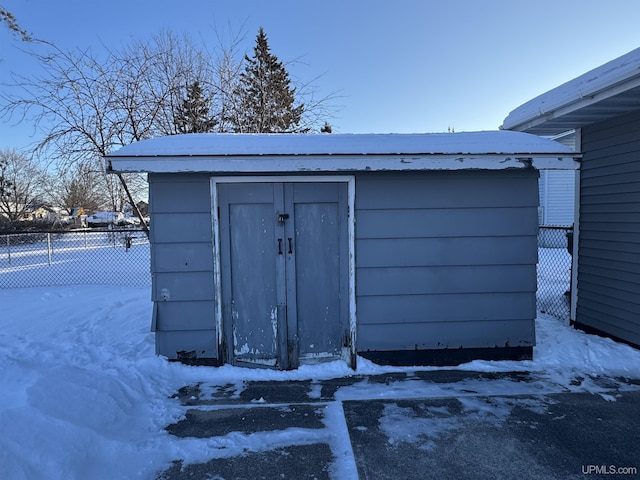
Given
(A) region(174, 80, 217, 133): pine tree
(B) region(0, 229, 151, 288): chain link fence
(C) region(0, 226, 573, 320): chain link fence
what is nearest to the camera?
(C) region(0, 226, 573, 320): chain link fence

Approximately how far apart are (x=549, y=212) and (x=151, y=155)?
42.8ft

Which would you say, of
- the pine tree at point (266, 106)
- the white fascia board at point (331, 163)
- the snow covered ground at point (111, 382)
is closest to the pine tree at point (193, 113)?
the pine tree at point (266, 106)

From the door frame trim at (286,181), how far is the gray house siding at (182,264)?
47 millimetres

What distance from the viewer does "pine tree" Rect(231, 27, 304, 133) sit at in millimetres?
9266

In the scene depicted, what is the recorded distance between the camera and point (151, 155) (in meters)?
3.30

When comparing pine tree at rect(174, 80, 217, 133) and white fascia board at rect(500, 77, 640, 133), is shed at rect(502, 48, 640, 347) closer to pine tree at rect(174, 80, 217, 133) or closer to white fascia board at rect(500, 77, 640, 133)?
white fascia board at rect(500, 77, 640, 133)

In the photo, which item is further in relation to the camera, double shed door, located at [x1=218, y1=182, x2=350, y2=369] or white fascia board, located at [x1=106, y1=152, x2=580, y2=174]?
double shed door, located at [x1=218, y1=182, x2=350, y2=369]

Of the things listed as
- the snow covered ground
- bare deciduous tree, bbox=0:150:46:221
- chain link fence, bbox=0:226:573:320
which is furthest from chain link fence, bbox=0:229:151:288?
bare deciduous tree, bbox=0:150:46:221

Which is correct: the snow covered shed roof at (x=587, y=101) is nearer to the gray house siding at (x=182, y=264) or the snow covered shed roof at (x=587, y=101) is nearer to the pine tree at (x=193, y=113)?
the gray house siding at (x=182, y=264)

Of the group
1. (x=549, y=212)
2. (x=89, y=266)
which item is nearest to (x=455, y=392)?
(x=89, y=266)

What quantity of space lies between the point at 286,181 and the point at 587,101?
3288mm

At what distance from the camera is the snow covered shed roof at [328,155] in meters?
3.32

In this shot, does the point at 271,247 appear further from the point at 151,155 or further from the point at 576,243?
the point at 576,243

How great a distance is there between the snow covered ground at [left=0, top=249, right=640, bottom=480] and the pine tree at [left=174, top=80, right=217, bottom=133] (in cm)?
403
